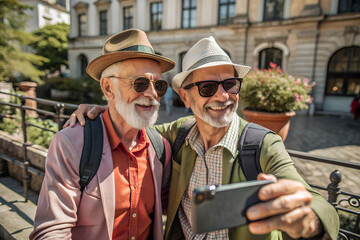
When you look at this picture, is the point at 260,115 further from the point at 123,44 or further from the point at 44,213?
the point at 44,213

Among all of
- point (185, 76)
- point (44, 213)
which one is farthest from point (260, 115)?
point (44, 213)

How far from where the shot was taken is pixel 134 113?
1589mm

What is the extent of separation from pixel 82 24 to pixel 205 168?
25.6 metres

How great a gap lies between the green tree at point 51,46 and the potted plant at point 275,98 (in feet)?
104

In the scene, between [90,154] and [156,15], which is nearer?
[90,154]

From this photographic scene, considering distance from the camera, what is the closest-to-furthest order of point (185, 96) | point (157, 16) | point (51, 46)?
point (185, 96)
point (157, 16)
point (51, 46)

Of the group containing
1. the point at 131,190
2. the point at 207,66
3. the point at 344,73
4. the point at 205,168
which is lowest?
the point at 131,190

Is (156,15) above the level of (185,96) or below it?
above

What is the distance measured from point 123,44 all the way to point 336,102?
16020 millimetres

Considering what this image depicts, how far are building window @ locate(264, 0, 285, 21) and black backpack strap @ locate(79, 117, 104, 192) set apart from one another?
53.5ft

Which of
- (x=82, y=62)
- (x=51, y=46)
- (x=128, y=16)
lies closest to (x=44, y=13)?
(x=51, y=46)

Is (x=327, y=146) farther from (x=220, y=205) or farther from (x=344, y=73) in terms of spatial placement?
(x=344, y=73)

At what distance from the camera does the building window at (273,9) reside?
47.5 feet

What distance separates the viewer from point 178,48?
58.7 ft
